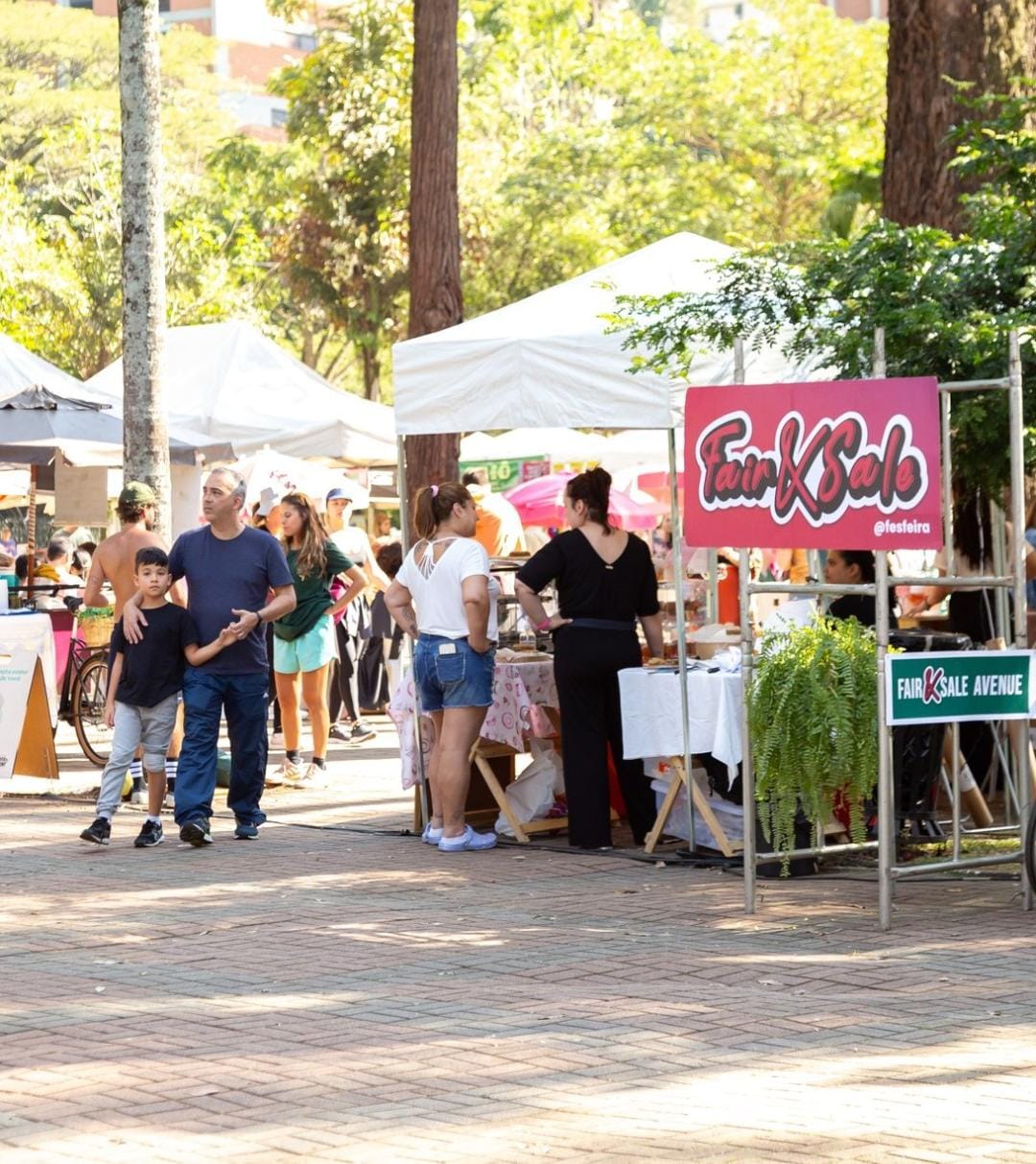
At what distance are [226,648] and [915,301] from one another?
13.4ft

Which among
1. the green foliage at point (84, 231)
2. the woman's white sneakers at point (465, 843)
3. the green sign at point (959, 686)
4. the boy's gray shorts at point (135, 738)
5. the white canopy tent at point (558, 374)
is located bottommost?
the woman's white sneakers at point (465, 843)

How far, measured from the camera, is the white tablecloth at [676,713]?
10.1 m

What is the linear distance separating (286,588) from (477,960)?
386 cm

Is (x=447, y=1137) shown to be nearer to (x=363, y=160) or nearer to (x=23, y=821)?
(x=23, y=821)

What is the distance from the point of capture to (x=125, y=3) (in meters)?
14.5

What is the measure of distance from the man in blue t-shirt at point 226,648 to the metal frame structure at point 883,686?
3210 mm

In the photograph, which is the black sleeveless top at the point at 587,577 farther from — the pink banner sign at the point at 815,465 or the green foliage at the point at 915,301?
the pink banner sign at the point at 815,465

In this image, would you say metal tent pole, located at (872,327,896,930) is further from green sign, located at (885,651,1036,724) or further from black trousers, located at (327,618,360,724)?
black trousers, located at (327,618,360,724)

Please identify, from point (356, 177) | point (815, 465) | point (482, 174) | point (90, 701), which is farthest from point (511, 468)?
point (815, 465)

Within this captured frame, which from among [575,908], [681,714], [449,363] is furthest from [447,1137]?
[449,363]

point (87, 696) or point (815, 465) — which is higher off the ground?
point (815, 465)

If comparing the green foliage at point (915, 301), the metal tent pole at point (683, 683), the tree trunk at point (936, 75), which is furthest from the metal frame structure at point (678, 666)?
the tree trunk at point (936, 75)

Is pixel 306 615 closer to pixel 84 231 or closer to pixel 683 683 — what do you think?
pixel 683 683

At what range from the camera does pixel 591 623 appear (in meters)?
10.8
